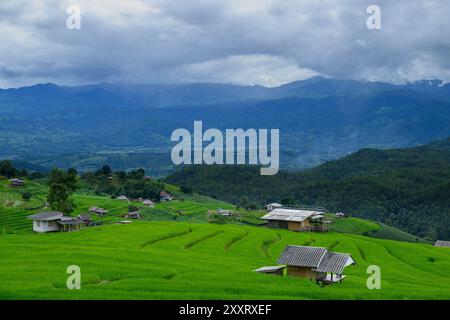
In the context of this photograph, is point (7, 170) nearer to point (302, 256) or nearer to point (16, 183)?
point (16, 183)

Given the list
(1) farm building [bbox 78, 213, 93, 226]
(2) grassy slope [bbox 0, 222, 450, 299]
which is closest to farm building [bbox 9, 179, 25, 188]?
(1) farm building [bbox 78, 213, 93, 226]

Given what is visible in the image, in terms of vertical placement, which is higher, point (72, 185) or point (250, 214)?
point (72, 185)

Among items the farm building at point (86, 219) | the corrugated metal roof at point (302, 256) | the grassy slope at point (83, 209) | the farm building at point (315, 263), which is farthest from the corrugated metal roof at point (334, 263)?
the farm building at point (86, 219)

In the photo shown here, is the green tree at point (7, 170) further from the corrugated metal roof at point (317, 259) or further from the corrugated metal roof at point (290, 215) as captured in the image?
the corrugated metal roof at point (317, 259)

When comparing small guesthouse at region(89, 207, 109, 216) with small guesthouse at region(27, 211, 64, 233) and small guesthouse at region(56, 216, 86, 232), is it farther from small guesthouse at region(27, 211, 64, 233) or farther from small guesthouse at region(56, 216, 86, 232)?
small guesthouse at region(27, 211, 64, 233)

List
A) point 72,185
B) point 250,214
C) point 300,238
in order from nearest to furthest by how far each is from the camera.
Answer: point 300,238 → point 72,185 → point 250,214
